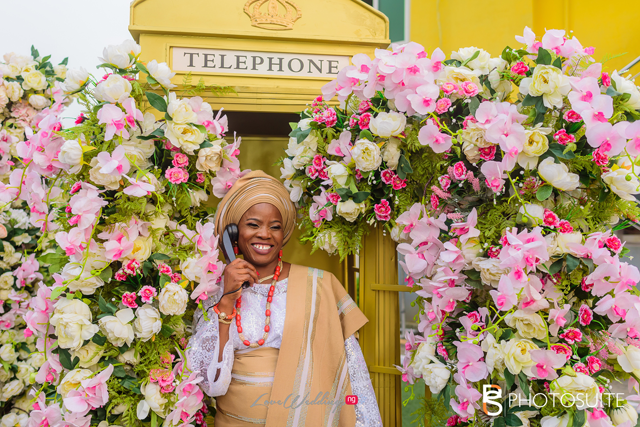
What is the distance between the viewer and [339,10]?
7.22 feet

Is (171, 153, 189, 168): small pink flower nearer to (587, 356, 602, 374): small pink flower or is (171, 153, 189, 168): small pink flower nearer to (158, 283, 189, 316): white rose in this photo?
(158, 283, 189, 316): white rose

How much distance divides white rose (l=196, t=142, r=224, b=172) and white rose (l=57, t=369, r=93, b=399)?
901mm

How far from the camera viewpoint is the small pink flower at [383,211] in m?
A: 1.82

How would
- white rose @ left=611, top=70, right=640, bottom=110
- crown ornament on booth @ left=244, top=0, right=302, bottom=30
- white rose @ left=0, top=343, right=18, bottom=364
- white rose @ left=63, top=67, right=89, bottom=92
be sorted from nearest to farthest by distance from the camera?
1. white rose @ left=611, top=70, right=640, bottom=110
2. white rose @ left=63, top=67, right=89, bottom=92
3. crown ornament on booth @ left=244, top=0, right=302, bottom=30
4. white rose @ left=0, top=343, right=18, bottom=364

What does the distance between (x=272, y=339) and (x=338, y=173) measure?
2.48 feet

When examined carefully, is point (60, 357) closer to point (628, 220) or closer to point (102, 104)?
point (102, 104)

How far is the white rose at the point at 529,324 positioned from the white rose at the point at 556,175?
43cm

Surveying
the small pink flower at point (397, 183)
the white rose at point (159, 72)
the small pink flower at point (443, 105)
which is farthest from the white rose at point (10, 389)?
the small pink flower at point (443, 105)

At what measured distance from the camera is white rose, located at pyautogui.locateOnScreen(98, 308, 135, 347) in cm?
160

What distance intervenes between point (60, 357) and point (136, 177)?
0.74m

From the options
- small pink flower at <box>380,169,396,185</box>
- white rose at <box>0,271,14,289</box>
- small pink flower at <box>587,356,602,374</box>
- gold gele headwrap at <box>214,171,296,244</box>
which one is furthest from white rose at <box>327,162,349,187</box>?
white rose at <box>0,271,14,289</box>

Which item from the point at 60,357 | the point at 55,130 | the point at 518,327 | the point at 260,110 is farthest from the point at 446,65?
the point at 60,357

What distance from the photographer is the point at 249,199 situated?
6.15 ft

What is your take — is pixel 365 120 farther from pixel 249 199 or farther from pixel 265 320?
pixel 265 320
